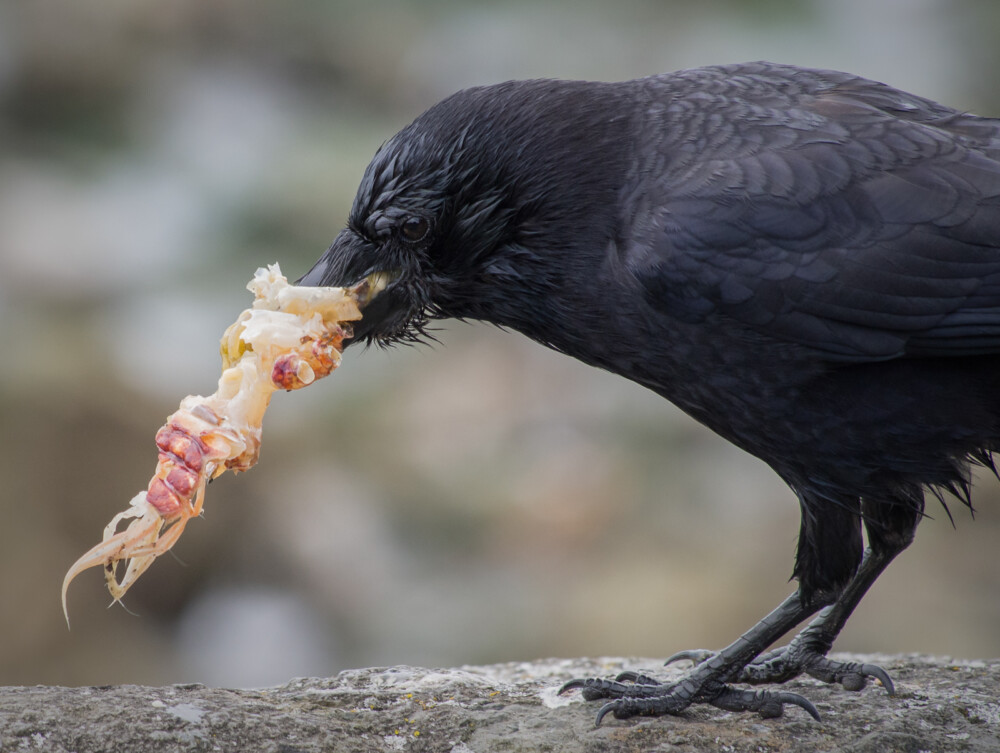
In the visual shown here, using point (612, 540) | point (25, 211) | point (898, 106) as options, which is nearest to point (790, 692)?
point (898, 106)

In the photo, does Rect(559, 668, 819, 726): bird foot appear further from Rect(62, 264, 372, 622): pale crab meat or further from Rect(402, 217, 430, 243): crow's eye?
Rect(402, 217, 430, 243): crow's eye

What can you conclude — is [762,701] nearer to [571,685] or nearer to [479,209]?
[571,685]

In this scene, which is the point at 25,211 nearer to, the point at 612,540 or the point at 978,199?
the point at 612,540

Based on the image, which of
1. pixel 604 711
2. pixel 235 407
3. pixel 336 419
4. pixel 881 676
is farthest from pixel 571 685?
pixel 336 419

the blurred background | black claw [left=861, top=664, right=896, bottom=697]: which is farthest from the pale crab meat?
the blurred background

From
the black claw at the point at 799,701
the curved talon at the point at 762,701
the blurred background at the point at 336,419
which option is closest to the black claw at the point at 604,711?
the curved talon at the point at 762,701

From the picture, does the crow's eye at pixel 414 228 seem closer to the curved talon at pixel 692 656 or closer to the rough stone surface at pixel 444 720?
the rough stone surface at pixel 444 720
